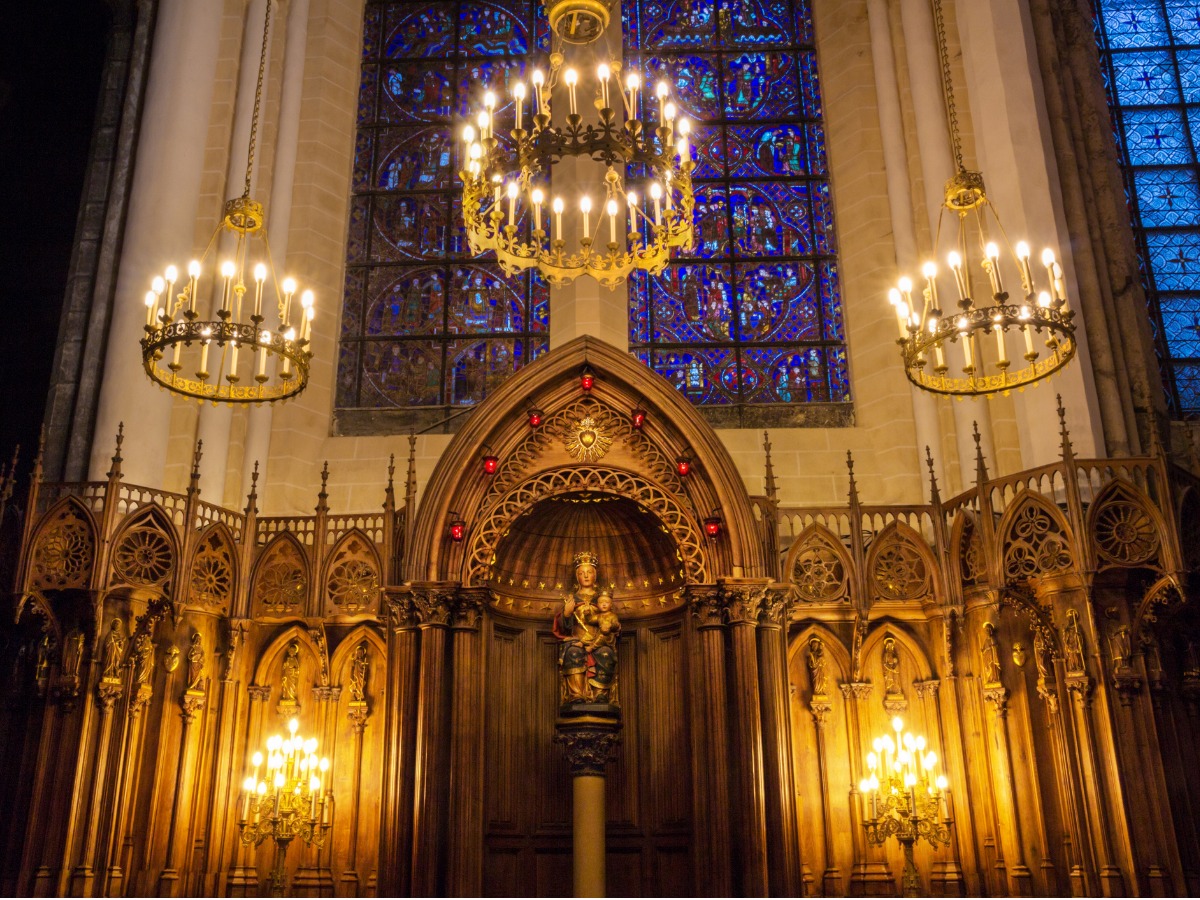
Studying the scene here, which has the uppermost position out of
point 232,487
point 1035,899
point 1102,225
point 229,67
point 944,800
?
point 229,67

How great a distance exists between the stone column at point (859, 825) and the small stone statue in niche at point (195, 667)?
685 centimetres

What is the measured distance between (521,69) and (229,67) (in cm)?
441

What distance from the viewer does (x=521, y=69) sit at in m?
18.1

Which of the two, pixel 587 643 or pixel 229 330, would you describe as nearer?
pixel 229 330

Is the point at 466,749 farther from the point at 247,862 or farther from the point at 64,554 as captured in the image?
the point at 64,554

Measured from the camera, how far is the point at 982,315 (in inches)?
392

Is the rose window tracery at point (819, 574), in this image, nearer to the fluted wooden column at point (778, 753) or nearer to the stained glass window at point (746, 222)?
the fluted wooden column at point (778, 753)

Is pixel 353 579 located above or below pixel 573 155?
below

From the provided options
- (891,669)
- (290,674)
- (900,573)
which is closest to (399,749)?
(290,674)

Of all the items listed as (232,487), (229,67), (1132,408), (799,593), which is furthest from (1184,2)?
(232,487)

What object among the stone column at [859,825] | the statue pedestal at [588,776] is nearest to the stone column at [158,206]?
the statue pedestal at [588,776]

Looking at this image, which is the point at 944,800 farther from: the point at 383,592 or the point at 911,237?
the point at 911,237

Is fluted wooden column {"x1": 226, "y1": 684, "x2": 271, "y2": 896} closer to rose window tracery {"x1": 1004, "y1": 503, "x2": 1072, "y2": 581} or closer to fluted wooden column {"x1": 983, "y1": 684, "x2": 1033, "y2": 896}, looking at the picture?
fluted wooden column {"x1": 983, "y1": 684, "x2": 1033, "y2": 896}

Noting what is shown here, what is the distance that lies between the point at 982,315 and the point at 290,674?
806cm
